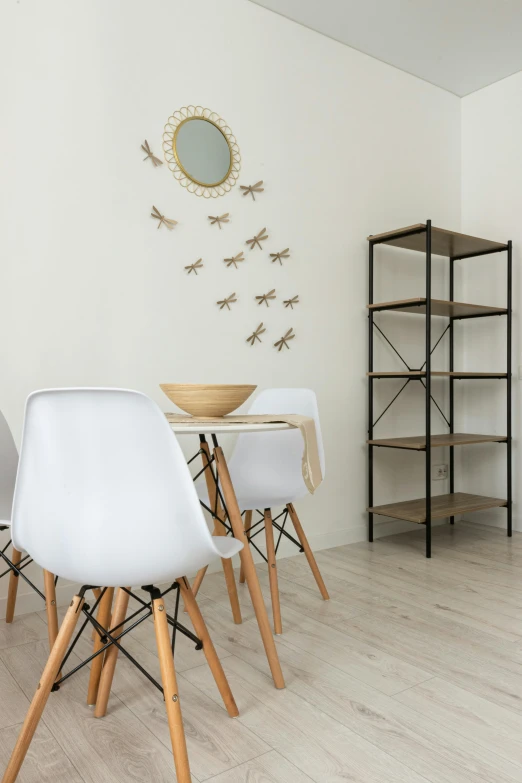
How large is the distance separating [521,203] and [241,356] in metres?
1.98

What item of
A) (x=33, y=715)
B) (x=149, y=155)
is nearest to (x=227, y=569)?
(x=33, y=715)

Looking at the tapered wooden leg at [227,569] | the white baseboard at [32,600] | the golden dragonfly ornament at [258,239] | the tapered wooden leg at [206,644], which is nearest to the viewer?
the tapered wooden leg at [206,644]

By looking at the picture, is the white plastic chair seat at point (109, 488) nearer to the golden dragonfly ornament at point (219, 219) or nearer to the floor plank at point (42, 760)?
the floor plank at point (42, 760)

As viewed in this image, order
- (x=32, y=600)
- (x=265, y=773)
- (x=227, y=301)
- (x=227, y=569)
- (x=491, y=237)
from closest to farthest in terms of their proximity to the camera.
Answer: (x=265, y=773)
(x=227, y=569)
(x=32, y=600)
(x=227, y=301)
(x=491, y=237)

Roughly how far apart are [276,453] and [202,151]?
139cm

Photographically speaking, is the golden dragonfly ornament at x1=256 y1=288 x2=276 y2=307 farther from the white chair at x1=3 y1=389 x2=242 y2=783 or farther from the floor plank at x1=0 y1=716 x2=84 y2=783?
the floor plank at x1=0 y1=716 x2=84 y2=783

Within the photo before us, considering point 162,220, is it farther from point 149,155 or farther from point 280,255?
point 280,255

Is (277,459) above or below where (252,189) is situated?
below

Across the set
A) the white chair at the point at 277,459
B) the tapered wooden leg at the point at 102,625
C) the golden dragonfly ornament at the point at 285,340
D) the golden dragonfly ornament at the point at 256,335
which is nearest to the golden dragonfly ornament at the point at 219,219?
the golden dragonfly ornament at the point at 256,335

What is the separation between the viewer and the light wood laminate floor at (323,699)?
1379 mm

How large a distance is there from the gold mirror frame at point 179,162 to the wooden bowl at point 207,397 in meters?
1.17

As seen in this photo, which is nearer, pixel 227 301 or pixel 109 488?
pixel 109 488

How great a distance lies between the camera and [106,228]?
2.52 m

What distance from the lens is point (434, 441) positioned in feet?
10.8
